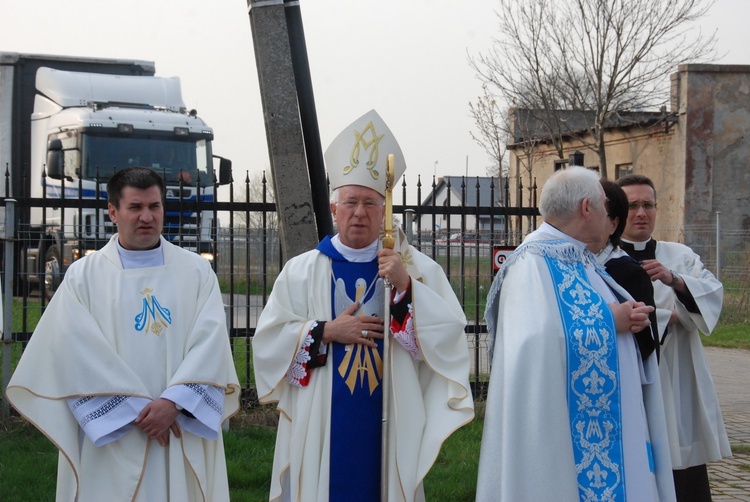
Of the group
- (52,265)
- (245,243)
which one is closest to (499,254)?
(245,243)

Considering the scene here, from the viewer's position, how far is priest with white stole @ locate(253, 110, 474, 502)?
4066 mm

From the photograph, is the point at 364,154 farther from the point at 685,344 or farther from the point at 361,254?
the point at 685,344

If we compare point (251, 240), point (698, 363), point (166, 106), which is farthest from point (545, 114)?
point (698, 363)

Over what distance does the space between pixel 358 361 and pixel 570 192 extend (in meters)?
1.20

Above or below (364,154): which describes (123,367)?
below

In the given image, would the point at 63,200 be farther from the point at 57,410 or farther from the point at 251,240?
the point at 57,410

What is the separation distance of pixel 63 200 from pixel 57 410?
3945mm

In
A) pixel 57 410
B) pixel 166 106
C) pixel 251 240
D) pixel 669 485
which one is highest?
pixel 166 106

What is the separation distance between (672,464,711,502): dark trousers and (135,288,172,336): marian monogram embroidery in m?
3.02

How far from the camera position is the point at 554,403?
373 centimetres

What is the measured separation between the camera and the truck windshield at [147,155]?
1418cm

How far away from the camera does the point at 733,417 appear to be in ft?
29.5

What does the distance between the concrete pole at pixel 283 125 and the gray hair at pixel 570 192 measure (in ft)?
7.30

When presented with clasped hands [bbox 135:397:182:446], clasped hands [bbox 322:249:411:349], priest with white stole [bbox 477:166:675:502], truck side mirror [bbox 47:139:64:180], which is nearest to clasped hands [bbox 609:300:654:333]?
priest with white stole [bbox 477:166:675:502]
